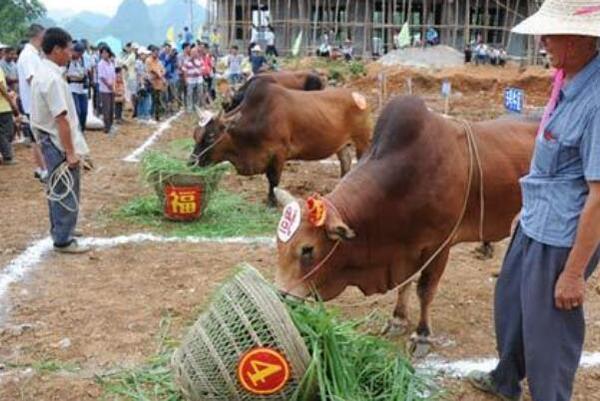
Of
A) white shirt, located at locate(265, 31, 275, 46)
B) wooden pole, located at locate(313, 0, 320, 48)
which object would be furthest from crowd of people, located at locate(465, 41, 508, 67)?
white shirt, located at locate(265, 31, 275, 46)

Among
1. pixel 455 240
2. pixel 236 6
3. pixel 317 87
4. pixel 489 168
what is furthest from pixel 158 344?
pixel 236 6

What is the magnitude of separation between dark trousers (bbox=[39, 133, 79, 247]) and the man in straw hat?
4.09m

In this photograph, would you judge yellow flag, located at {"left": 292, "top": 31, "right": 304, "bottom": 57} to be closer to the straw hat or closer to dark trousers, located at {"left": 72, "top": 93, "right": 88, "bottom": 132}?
dark trousers, located at {"left": 72, "top": 93, "right": 88, "bottom": 132}

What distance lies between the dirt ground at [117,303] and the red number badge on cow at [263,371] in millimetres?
1252

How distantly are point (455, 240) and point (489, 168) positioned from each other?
0.53 m

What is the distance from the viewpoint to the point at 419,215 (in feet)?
14.0

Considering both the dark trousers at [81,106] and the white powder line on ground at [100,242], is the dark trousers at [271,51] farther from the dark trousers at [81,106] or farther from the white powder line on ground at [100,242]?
the white powder line on ground at [100,242]

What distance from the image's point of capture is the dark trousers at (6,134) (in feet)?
32.7

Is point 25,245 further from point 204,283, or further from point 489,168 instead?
point 489,168

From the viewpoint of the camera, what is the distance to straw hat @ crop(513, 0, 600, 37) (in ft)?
9.23

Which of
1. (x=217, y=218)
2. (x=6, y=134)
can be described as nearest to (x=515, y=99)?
(x=217, y=218)

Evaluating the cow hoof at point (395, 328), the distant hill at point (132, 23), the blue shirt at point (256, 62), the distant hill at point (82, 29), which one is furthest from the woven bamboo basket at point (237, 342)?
the distant hill at point (132, 23)

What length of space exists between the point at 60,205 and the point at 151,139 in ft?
23.7

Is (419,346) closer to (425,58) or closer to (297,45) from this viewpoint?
(425,58)
